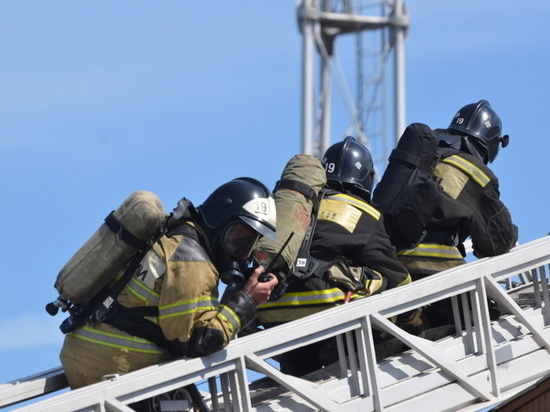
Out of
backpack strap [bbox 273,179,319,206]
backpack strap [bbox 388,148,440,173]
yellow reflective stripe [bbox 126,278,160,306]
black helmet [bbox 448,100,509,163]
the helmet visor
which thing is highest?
black helmet [bbox 448,100,509,163]

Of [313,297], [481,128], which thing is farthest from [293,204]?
[481,128]

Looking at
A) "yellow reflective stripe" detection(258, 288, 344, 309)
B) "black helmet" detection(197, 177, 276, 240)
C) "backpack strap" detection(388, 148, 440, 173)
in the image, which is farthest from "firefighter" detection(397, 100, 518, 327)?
"black helmet" detection(197, 177, 276, 240)

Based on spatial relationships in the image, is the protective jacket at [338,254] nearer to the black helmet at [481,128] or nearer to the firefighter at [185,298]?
the firefighter at [185,298]

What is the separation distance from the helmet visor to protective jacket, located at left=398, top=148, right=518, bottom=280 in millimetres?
1839

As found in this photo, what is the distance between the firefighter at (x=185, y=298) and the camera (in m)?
7.70

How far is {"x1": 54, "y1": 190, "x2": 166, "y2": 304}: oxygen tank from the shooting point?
25.4 ft

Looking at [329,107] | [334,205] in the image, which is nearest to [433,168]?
[334,205]

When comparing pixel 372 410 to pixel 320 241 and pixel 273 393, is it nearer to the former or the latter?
pixel 273 393

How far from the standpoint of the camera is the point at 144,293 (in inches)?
→ 307

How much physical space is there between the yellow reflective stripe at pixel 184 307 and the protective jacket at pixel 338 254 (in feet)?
4.40

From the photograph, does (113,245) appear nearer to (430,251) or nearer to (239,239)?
(239,239)

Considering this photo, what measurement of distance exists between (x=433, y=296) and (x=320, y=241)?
857mm

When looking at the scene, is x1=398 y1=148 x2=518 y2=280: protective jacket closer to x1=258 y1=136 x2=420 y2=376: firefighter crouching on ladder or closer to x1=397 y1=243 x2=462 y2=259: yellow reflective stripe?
x1=397 y1=243 x2=462 y2=259: yellow reflective stripe

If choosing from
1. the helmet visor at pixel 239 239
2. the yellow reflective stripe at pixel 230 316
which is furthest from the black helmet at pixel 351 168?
the yellow reflective stripe at pixel 230 316
